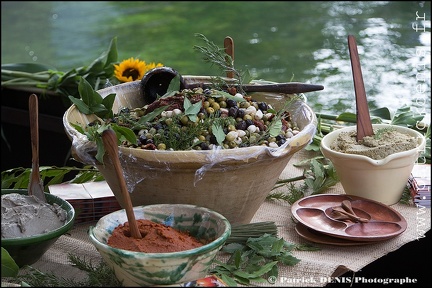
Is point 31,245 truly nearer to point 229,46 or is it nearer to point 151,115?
point 151,115

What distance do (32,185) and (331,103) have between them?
1699mm

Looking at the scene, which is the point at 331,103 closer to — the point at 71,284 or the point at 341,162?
the point at 341,162

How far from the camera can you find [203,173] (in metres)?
1.17

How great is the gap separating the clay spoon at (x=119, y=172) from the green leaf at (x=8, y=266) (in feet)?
0.66

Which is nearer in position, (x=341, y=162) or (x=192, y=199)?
(x=192, y=199)

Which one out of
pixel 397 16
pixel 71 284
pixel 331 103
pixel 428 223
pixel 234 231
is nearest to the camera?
pixel 71 284

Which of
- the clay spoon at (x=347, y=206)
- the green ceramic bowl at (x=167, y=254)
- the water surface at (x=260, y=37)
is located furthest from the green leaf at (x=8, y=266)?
the water surface at (x=260, y=37)

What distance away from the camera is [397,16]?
4.35 m

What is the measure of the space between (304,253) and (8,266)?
51 centimetres

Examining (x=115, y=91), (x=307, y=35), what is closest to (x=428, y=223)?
(x=115, y=91)

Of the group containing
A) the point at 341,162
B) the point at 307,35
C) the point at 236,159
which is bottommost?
the point at 307,35

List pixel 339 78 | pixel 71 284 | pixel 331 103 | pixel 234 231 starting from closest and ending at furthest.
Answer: pixel 71 284 → pixel 234 231 → pixel 331 103 → pixel 339 78

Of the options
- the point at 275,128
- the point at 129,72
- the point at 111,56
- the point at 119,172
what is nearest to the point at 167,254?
the point at 119,172

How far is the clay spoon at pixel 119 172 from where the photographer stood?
1051 millimetres
